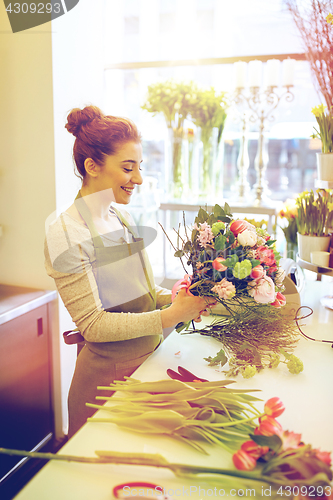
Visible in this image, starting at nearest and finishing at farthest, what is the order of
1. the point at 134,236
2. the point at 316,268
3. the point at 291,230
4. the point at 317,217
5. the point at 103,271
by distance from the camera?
1. the point at 103,271
2. the point at 134,236
3. the point at 316,268
4. the point at 317,217
5. the point at 291,230

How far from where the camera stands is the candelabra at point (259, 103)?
6.90ft

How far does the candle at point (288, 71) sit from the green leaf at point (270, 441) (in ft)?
6.43

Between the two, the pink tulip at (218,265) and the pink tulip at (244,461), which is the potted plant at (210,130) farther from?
the pink tulip at (244,461)

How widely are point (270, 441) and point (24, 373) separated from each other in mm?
1356

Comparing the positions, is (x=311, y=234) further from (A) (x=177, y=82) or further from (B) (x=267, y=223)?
(A) (x=177, y=82)

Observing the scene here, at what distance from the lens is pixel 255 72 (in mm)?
2115

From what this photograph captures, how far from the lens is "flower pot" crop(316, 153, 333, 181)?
5.03 ft

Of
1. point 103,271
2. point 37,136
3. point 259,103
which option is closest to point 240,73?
point 259,103

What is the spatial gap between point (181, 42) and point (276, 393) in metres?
2.22

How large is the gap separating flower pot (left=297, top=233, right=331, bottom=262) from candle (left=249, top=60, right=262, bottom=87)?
981 millimetres

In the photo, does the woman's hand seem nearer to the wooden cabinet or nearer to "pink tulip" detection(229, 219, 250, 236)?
"pink tulip" detection(229, 219, 250, 236)

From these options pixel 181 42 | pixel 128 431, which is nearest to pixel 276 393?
pixel 128 431

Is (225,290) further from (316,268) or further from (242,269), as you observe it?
(316,268)

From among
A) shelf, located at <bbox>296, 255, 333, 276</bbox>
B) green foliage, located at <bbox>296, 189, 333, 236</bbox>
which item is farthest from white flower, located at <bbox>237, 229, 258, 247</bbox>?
green foliage, located at <bbox>296, 189, 333, 236</bbox>
